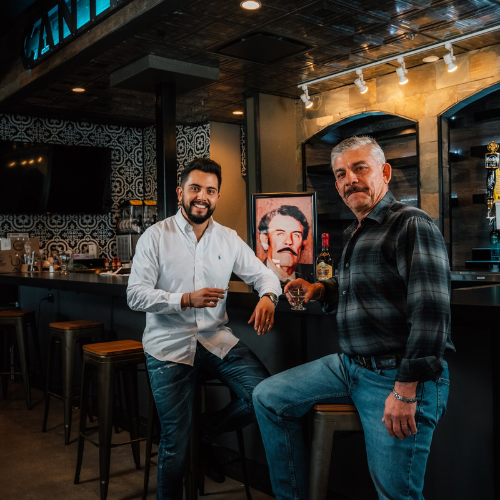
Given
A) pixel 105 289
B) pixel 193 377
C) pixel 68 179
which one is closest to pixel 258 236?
pixel 105 289

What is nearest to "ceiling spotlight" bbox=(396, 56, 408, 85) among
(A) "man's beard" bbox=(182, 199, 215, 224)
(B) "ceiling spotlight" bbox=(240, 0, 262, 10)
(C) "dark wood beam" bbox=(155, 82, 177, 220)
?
(B) "ceiling spotlight" bbox=(240, 0, 262, 10)

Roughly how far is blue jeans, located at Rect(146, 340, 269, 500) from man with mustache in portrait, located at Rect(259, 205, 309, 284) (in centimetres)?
100

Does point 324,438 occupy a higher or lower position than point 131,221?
lower

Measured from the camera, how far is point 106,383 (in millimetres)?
2840

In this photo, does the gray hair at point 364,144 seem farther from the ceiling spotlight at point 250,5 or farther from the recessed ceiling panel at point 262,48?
the recessed ceiling panel at point 262,48

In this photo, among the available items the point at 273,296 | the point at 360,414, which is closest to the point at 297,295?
the point at 273,296

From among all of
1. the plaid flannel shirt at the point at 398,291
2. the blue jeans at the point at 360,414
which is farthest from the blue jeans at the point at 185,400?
the plaid flannel shirt at the point at 398,291

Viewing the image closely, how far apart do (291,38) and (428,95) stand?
152 cm

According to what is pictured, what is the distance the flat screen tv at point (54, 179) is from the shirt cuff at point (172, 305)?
214 inches

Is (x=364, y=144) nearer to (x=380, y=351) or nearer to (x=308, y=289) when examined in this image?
(x=308, y=289)

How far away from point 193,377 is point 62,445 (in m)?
1.74

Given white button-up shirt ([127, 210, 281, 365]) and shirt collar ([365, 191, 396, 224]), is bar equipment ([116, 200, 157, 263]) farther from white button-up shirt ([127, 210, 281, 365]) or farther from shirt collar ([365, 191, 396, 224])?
shirt collar ([365, 191, 396, 224])

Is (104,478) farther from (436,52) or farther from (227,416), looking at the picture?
(436,52)

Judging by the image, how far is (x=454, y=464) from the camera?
2.02 meters
